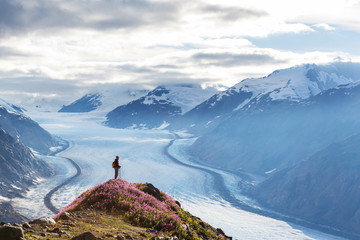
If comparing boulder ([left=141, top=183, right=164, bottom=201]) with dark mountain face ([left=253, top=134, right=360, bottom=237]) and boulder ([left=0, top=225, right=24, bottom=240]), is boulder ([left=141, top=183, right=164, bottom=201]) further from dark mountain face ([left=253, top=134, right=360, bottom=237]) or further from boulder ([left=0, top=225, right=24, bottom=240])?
dark mountain face ([left=253, top=134, right=360, bottom=237])

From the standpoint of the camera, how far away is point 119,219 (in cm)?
2594

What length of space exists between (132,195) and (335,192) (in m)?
170

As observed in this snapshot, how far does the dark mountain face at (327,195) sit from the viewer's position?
552 feet

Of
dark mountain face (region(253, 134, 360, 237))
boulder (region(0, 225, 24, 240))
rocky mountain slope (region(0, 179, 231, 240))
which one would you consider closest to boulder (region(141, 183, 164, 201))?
rocky mountain slope (region(0, 179, 231, 240))

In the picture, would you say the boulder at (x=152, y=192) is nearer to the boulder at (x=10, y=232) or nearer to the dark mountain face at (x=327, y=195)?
the boulder at (x=10, y=232)

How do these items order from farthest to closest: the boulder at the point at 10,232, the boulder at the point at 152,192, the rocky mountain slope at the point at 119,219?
the boulder at the point at 152,192, the rocky mountain slope at the point at 119,219, the boulder at the point at 10,232

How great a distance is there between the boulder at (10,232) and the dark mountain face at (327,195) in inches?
6310

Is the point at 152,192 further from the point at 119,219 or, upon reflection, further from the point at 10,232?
the point at 10,232

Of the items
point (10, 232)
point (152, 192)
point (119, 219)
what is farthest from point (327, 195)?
point (10, 232)

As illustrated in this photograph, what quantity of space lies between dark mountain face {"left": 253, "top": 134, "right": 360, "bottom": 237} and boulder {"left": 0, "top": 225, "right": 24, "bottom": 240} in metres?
160

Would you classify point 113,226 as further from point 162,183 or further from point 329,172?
point 329,172

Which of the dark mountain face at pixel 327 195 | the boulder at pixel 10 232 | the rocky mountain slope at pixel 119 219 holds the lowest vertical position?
the dark mountain face at pixel 327 195

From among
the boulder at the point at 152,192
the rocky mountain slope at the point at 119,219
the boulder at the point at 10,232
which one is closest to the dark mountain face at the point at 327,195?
the boulder at the point at 152,192

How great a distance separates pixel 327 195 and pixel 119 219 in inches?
6778
